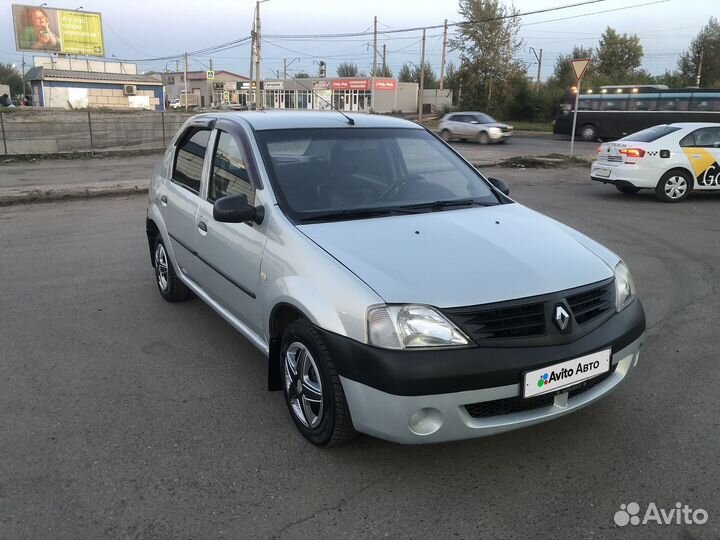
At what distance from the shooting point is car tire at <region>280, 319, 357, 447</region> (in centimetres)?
299

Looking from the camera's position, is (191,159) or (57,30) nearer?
(191,159)

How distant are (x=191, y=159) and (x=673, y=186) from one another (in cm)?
1002

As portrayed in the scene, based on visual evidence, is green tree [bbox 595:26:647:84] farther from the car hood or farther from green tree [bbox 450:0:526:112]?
the car hood

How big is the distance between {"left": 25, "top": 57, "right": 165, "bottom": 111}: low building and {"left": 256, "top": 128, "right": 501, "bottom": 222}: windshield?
66.5 metres

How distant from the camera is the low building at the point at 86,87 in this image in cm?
6388

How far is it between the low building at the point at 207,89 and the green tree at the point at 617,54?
50263 millimetres

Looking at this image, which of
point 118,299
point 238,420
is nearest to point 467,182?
point 238,420

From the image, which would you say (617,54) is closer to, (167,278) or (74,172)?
(74,172)

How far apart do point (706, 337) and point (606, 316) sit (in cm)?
221

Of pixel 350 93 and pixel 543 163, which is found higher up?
pixel 350 93

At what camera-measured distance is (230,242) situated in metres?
3.98

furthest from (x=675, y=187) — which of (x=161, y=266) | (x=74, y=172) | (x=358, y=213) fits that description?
(x=74, y=172)

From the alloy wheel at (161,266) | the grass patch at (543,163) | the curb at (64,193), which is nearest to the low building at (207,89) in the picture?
the grass patch at (543,163)

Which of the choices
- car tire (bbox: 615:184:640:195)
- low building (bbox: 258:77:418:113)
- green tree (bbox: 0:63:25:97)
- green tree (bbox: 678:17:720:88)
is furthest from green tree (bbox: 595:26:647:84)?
green tree (bbox: 0:63:25:97)
